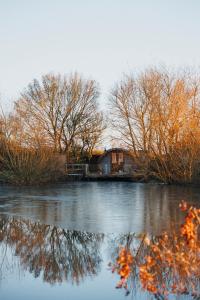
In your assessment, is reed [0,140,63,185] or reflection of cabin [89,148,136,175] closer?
reed [0,140,63,185]

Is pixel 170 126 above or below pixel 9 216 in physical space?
above

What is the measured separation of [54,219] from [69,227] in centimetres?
154

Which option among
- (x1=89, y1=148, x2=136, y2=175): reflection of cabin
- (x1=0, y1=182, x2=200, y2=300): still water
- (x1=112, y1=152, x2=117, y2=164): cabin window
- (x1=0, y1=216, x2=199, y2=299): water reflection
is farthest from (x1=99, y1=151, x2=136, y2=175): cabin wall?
(x1=0, y1=216, x2=199, y2=299): water reflection

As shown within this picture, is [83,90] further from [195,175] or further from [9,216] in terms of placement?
[9,216]

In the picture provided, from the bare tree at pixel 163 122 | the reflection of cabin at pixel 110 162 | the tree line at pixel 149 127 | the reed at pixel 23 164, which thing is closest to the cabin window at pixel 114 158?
the reflection of cabin at pixel 110 162

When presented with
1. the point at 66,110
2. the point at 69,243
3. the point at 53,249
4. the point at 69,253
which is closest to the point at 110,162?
the point at 66,110

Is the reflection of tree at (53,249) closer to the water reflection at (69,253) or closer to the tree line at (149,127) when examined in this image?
the water reflection at (69,253)

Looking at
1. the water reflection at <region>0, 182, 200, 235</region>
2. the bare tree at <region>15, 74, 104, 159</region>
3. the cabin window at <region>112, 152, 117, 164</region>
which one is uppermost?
the bare tree at <region>15, 74, 104, 159</region>

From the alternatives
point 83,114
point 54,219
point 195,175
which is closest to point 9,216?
point 54,219

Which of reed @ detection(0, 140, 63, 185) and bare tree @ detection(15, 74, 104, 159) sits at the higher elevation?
bare tree @ detection(15, 74, 104, 159)

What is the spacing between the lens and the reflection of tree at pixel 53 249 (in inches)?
286

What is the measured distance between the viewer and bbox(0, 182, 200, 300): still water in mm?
6432

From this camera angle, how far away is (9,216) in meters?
13.5

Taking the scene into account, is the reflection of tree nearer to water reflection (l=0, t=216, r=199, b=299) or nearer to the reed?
water reflection (l=0, t=216, r=199, b=299)
